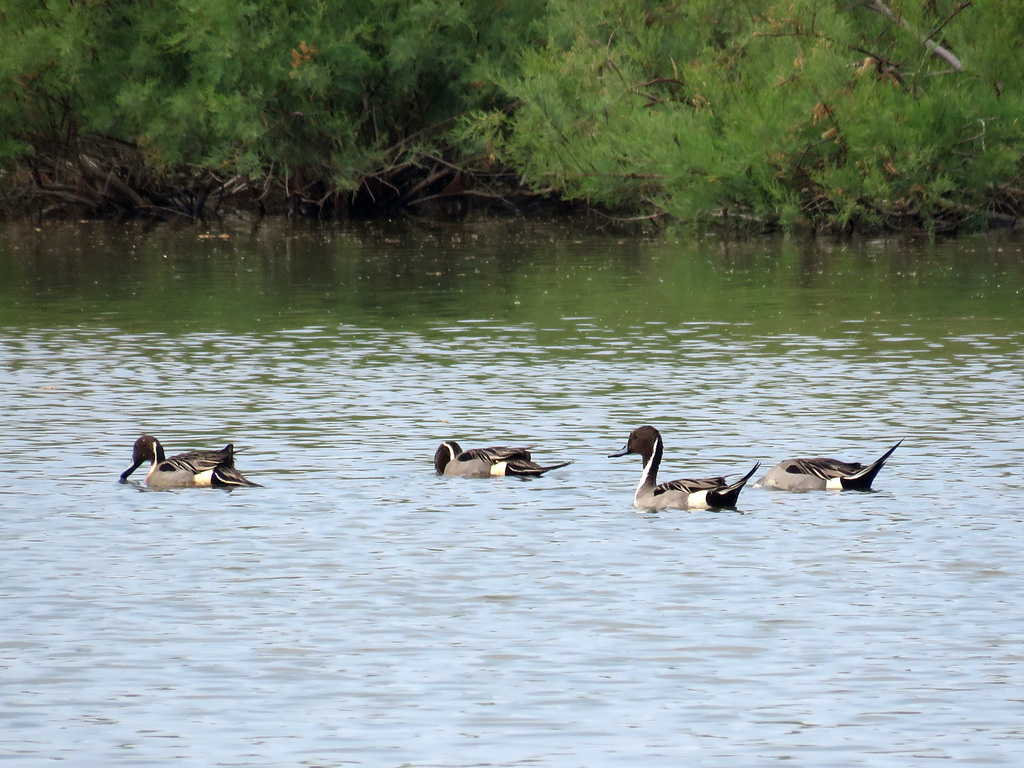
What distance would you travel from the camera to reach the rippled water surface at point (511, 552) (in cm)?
830

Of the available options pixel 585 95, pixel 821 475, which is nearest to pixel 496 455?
pixel 821 475

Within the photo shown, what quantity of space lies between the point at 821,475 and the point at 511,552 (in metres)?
2.88

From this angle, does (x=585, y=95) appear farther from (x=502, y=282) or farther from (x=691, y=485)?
(x=691, y=485)

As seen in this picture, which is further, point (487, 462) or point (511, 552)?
point (487, 462)

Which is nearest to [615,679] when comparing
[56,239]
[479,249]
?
[479,249]

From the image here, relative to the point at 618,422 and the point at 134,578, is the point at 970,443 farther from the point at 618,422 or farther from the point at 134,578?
the point at 134,578

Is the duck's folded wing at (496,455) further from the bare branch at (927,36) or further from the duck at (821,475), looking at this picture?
the bare branch at (927,36)

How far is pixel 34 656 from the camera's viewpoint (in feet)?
30.9

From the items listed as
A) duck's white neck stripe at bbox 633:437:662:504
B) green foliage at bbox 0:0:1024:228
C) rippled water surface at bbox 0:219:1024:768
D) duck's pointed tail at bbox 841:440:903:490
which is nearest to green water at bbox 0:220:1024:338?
rippled water surface at bbox 0:219:1024:768

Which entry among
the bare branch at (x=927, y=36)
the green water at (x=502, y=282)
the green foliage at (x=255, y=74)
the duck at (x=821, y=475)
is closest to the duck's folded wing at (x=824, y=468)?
the duck at (x=821, y=475)

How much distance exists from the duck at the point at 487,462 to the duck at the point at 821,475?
1664mm

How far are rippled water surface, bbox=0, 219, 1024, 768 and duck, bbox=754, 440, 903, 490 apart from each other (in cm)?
16

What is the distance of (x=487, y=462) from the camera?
1452 centimetres

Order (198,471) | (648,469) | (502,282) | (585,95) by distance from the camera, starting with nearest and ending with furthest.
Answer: (648,469) < (198,471) < (502,282) < (585,95)
